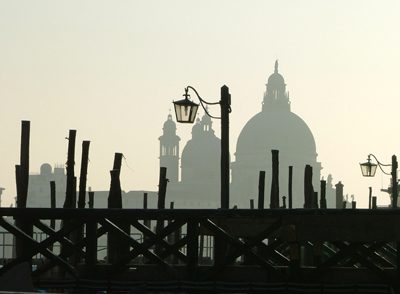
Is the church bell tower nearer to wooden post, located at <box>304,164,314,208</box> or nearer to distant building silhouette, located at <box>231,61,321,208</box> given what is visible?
distant building silhouette, located at <box>231,61,321,208</box>

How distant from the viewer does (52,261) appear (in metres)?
7.94

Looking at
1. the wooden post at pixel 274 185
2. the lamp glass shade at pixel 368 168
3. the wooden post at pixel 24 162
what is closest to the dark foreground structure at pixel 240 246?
the wooden post at pixel 24 162

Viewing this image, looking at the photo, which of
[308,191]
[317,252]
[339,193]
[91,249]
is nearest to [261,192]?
[308,191]

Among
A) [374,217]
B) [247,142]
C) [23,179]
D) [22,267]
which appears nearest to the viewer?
[22,267]

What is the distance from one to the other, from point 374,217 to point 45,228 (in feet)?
9.84

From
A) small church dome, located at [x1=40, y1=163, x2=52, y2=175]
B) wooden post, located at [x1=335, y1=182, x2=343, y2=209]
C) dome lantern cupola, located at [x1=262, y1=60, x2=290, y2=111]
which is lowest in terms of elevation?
wooden post, located at [x1=335, y1=182, x2=343, y2=209]

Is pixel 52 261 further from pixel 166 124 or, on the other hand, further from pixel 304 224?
pixel 166 124

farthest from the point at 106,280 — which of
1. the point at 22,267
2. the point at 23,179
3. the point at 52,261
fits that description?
the point at 23,179

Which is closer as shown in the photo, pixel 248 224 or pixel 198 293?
pixel 198 293

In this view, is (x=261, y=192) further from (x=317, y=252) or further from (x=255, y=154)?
(x=255, y=154)

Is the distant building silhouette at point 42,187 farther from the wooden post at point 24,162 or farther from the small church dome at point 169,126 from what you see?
the wooden post at point 24,162

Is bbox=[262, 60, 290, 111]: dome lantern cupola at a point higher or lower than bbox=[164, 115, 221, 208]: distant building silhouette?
higher

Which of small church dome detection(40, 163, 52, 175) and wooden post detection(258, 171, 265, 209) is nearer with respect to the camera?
wooden post detection(258, 171, 265, 209)

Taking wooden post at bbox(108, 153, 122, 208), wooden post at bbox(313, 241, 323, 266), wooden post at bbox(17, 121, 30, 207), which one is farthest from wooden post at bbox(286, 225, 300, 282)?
wooden post at bbox(17, 121, 30, 207)
